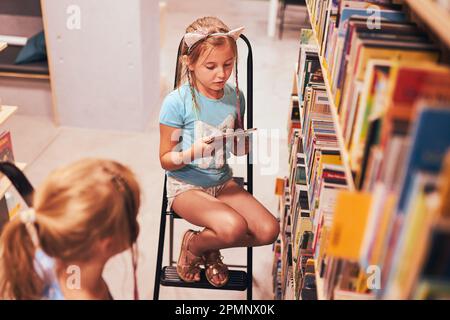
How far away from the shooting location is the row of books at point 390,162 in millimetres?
688

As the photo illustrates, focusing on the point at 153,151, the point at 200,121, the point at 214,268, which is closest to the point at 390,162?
the point at 200,121

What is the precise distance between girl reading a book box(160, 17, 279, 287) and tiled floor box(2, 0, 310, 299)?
0.19 meters

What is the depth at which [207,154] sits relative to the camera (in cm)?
168

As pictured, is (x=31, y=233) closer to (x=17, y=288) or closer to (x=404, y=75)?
(x=17, y=288)

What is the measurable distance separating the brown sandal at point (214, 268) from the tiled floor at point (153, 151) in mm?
275

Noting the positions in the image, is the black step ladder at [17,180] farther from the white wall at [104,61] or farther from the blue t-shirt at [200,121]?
the white wall at [104,61]

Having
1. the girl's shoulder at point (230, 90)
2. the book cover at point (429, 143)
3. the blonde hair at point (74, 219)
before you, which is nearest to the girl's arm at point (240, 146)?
the girl's shoulder at point (230, 90)

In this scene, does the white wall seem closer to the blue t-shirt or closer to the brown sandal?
the blue t-shirt

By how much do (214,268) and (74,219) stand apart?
85 centimetres

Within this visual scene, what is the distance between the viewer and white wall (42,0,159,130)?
309 cm

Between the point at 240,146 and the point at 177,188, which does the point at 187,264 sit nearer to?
the point at 177,188
